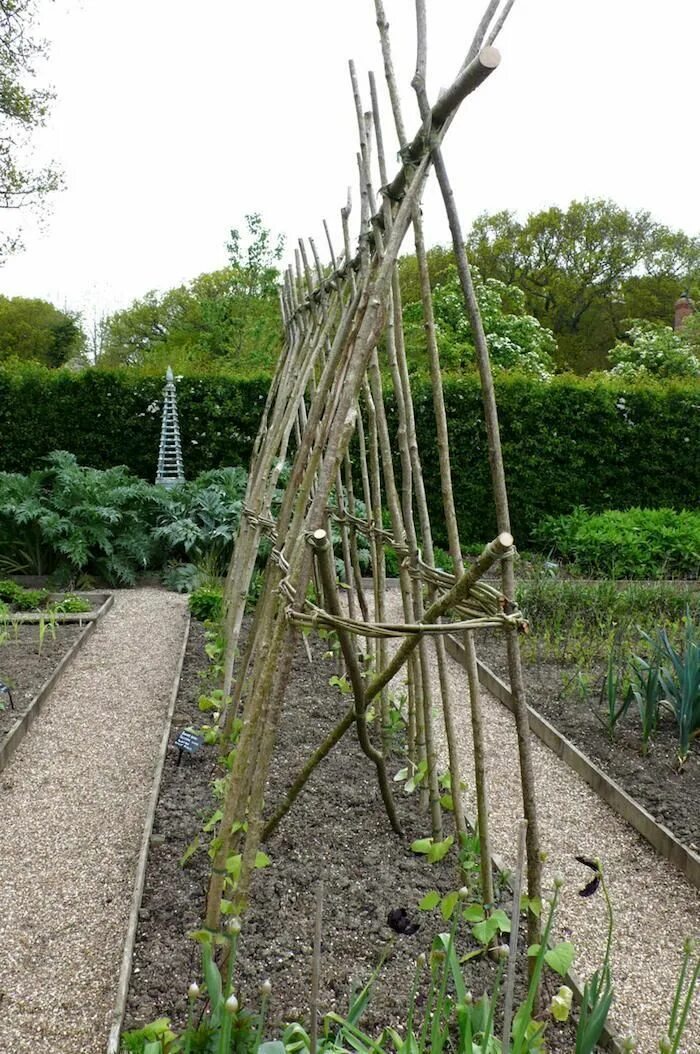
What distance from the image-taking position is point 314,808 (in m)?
2.96

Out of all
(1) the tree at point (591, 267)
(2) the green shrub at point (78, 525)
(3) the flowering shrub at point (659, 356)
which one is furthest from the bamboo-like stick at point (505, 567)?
(1) the tree at point (591, 267)

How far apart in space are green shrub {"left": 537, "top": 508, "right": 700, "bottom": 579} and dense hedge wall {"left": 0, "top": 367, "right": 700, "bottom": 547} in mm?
1061

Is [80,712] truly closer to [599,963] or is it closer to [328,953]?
[328,953]

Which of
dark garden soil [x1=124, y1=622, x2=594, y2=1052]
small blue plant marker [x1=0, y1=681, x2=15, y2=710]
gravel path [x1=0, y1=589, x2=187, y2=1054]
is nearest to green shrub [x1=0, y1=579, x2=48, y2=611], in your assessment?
gravel path [x1=0, y1=589, x2=187, y2=1054]

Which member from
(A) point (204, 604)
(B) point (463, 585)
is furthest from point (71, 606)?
(B) point (463, 585)

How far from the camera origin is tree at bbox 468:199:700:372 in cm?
3084

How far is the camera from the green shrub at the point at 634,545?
841 centimetres

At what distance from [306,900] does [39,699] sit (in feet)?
8.53

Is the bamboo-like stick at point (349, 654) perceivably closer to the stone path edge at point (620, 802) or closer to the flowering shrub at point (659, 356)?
the stone path edge at point (620, 802)

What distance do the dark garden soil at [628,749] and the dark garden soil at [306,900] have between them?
1.09 meters

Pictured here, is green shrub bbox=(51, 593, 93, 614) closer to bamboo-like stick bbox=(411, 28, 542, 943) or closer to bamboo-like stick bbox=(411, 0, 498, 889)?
bamboo-like stick bbox=(411, 0, 498, 889)

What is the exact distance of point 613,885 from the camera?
2.85 meters

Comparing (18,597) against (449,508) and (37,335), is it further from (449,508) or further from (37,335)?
(37,335)

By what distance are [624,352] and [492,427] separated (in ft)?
75.0
